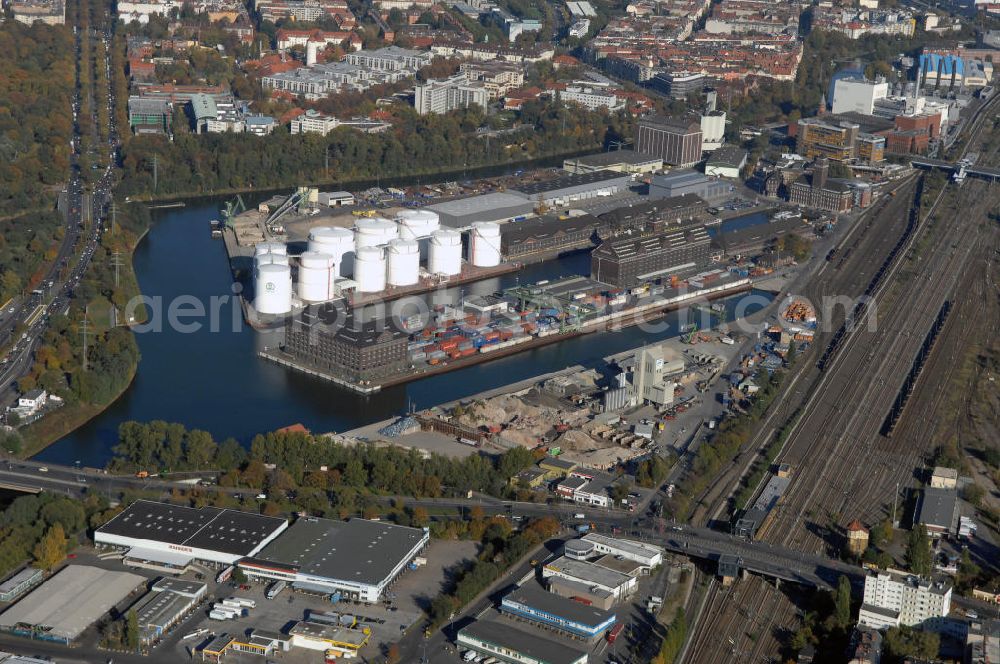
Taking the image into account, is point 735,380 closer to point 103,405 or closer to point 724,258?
point 724,258

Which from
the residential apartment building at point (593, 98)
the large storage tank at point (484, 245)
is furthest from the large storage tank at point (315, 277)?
the residential apartment building at point (593, 98)

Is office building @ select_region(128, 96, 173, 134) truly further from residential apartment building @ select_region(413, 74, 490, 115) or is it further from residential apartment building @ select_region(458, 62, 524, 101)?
residential apartment building @ select_region(458, 62, 524, 101)

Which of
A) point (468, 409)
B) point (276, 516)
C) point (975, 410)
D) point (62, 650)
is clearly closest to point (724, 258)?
point (975, 410)

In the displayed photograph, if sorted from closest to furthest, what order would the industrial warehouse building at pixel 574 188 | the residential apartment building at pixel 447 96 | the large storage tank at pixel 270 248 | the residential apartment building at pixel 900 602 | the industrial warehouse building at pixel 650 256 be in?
the residential apartment building at pixel 900 602
the large storage tank at pixel 270 248
the industrial warehouse building at pixel 650 256
the industrial warehouse building at pixel 574 188
the residential apartment building at pixel 447 96

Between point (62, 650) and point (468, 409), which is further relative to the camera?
point (468, 409)

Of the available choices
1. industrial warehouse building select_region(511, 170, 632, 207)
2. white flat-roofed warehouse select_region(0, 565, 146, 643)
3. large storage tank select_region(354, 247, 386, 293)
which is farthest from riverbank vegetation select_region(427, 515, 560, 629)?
industrial warehouse building select_region(511, 170, 632, 207)

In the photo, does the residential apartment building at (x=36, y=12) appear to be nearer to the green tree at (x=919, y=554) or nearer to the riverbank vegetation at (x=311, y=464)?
the riverbank vegetation at (x=311, y=464)

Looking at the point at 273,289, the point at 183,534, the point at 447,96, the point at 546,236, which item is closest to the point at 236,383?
the point at 273,289
